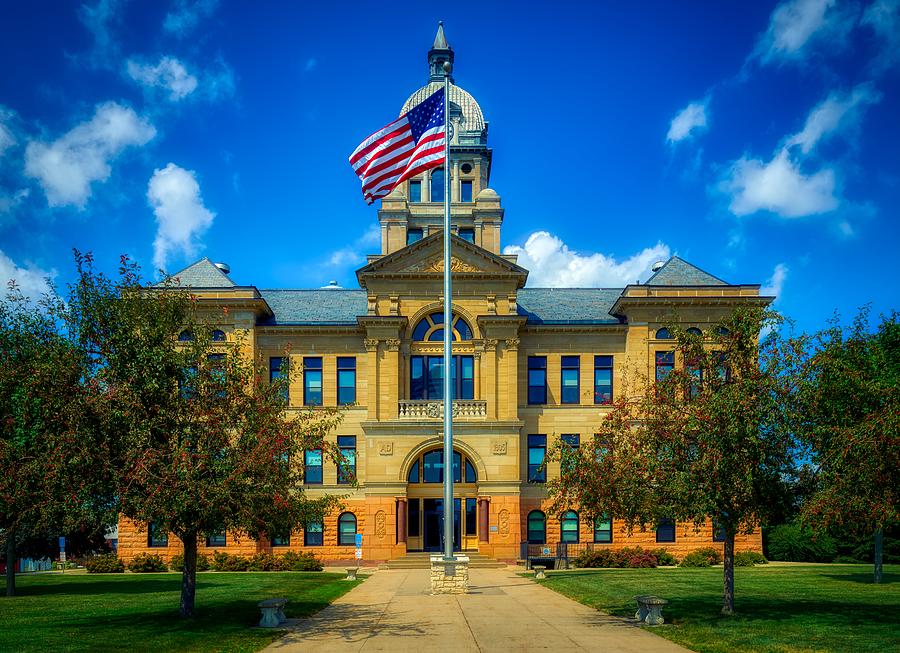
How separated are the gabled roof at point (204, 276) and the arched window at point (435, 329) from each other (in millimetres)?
11101

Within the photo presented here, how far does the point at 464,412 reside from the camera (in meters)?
46.2

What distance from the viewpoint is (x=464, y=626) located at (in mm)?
22297

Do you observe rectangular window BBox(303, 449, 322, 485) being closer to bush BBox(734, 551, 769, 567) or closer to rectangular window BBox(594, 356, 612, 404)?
rectangular window BBox(594, 356, 612, 404)

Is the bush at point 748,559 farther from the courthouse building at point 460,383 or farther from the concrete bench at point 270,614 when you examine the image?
the concrete bench at point 270,614

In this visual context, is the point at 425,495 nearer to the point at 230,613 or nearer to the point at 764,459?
the point at 230,613

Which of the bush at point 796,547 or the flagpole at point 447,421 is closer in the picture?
the flagpole at point 447,421

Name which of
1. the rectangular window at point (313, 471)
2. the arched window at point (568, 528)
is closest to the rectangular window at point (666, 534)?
the arched window at point (568, 528)

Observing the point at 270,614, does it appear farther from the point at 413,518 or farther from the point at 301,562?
the point at 413,518

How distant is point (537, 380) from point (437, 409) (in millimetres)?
6477

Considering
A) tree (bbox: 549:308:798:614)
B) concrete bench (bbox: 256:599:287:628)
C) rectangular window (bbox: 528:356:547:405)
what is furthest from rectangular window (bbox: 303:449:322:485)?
tree (bbox: 549:308:798:614)

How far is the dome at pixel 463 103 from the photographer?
59594 mm

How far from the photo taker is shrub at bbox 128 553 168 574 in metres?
44.6

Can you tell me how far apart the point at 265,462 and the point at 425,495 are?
992 inches

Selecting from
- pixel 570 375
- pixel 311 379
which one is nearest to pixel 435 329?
pixel 311 379
